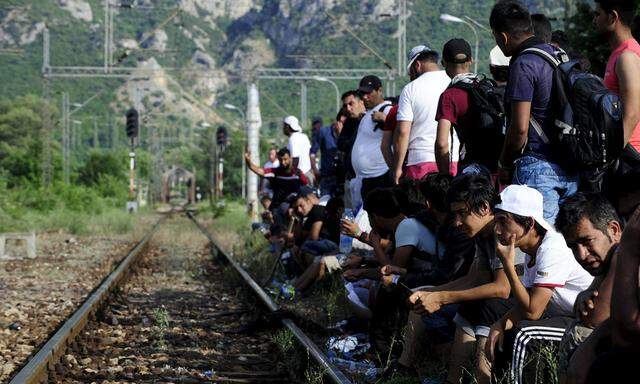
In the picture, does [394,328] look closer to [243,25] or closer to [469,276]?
[469,276]

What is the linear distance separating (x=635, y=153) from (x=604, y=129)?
35 cm

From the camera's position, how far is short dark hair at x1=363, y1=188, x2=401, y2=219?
Answer: 7.49 metres

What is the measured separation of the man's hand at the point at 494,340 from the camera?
485 centimetres

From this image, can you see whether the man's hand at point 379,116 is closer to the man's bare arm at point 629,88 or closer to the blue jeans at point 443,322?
the blue jeans at point 443,322

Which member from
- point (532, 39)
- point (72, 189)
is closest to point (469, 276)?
point (532, 39)

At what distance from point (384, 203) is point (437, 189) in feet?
3.75

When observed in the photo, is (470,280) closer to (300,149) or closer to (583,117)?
(583,117)

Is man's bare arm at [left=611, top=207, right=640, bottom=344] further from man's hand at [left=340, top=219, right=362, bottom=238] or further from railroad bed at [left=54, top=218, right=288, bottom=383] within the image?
Answer: man's hand at [left=340, top=219, right=362, bottom=238]

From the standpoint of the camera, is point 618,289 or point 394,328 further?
point 394,328

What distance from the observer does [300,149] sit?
43.4 ft

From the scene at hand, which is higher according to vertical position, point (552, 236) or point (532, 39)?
point (532, 39)

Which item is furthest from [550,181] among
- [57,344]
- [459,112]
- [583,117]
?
[57,344]

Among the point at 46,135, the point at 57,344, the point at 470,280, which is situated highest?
the point at 470,280

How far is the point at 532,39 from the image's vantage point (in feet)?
18.4
